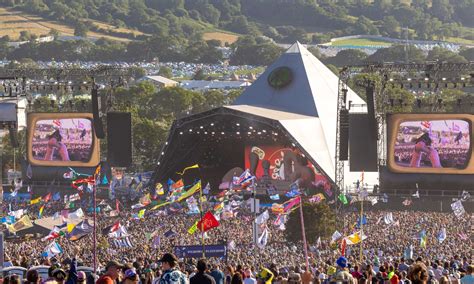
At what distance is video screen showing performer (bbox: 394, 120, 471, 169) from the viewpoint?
194ft

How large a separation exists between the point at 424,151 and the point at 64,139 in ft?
54.4

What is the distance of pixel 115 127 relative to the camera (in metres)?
62.6

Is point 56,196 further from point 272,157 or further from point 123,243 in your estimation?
point 123,243

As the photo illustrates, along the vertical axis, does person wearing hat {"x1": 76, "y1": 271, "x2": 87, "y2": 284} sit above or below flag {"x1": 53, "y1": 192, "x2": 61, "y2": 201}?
above

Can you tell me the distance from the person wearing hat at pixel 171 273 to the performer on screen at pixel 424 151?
4381 centimetres

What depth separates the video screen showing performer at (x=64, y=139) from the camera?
67188 mm

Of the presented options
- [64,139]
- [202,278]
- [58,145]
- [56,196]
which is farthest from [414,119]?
[202,278]

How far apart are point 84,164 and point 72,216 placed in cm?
2414

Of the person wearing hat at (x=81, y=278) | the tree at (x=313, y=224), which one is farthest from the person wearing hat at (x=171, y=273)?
the tree at (x=313, y=224)

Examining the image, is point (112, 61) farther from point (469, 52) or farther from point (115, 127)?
point (115, 127)

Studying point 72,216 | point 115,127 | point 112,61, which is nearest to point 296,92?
point 115,127

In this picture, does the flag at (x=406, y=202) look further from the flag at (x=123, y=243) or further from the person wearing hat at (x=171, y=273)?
the person wearing hat at (x=171, y=273)

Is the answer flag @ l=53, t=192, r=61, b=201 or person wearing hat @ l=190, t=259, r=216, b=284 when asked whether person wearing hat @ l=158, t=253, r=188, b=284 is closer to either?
person wearing hat @ l=190, t=259, r=216, b=284

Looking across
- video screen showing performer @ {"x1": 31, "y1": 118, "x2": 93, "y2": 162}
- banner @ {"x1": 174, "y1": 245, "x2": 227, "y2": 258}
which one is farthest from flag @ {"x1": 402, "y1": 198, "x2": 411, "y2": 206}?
banner @ {"x1": 174, "y1": 245, "x2": 227, "y2": 258}
